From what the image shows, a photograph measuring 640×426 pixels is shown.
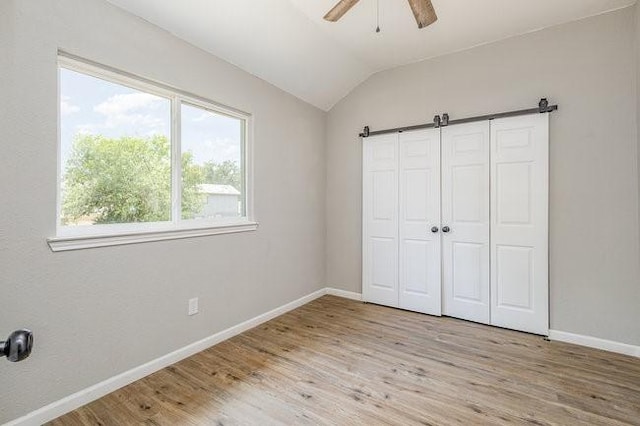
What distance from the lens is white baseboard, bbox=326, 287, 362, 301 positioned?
3.97 m

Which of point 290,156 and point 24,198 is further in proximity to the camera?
point 290,156

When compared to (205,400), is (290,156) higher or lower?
higher

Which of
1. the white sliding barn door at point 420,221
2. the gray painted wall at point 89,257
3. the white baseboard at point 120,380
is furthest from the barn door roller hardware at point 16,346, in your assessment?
the white sliding barn door at point 420,221

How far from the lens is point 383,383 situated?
214cm

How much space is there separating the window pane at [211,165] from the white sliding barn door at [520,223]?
2.54 meters

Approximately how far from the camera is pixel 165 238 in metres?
2.34

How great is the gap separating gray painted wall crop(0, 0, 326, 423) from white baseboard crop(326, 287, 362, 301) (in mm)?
1247

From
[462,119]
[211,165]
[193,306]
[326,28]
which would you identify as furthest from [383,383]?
[326,28]

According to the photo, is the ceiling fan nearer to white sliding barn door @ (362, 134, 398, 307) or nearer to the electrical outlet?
white sliding barn door @ (362, 134, 398, 307)

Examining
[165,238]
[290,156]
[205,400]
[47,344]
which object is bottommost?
[205,400]

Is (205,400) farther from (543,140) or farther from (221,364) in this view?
(543,140)

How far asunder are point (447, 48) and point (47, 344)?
4080 mm

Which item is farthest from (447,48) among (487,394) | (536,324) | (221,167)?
(487,394)

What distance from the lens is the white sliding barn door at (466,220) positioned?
313 centimetres
